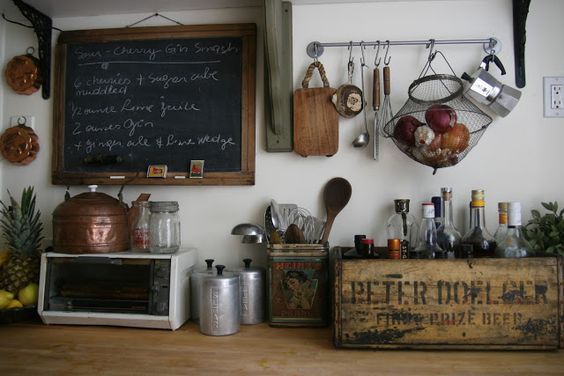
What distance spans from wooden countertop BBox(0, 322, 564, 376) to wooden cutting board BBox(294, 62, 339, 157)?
2.15 feet

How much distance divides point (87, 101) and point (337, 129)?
3.38ft

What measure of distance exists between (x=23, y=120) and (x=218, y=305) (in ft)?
3.91

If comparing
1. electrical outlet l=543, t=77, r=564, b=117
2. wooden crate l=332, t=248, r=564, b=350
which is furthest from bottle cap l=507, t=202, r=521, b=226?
electrical outlet l=543, t=77, r=564, b=117

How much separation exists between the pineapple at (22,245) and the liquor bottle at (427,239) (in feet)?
4.55

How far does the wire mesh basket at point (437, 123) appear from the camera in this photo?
1.29 metres

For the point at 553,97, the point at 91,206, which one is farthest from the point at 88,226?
the point at 553,97

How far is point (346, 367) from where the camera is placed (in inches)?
41.8

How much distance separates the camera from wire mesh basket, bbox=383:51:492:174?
1.29m

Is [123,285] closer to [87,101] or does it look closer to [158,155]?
[158,155]

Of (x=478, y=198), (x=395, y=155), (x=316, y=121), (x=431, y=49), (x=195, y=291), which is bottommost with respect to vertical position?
(x=195, y=291)

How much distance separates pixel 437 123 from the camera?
128 centimetres

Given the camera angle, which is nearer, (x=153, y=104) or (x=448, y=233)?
(x=448, y=233)

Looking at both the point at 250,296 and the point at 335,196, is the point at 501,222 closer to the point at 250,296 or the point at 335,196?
the point at 335,196

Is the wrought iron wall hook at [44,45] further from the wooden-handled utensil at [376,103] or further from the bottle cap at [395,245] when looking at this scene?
the bottle cap at [395,245]
